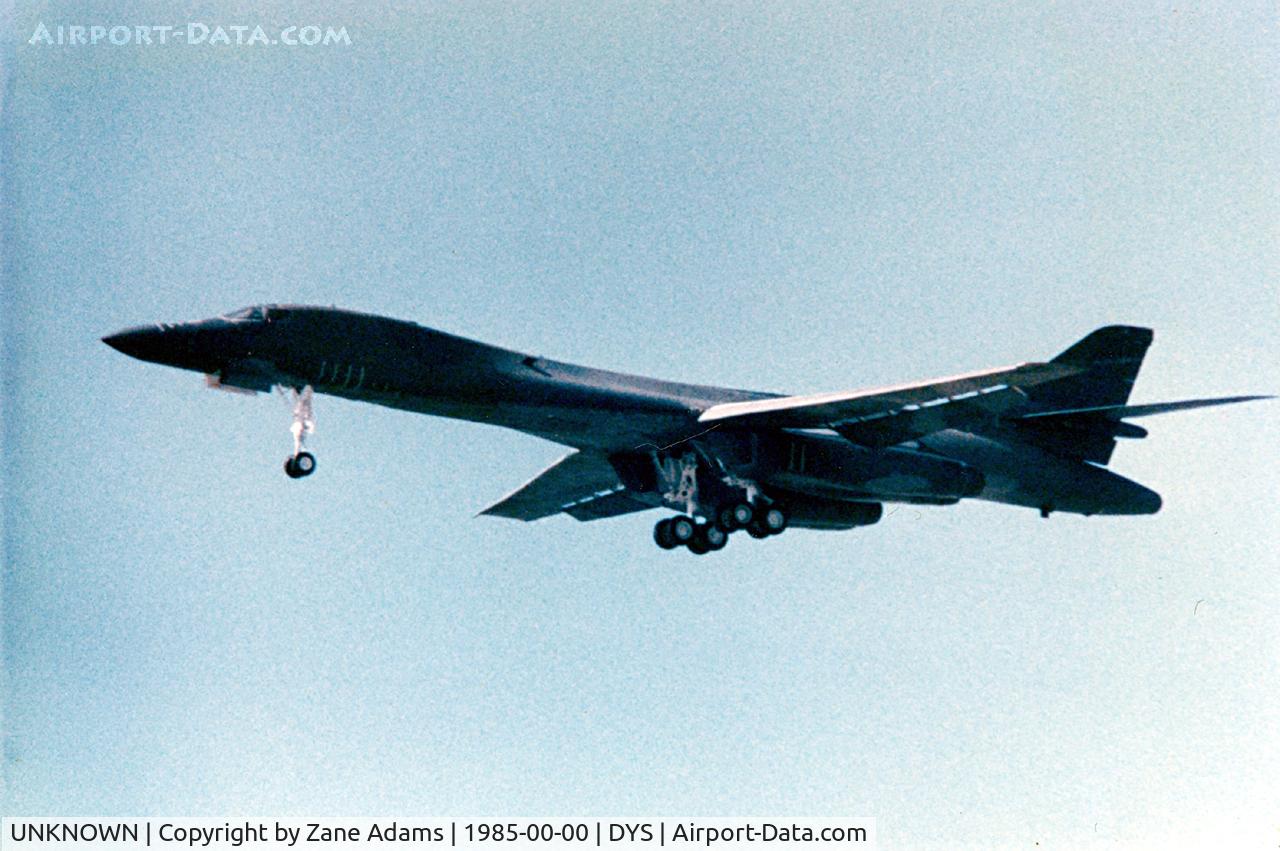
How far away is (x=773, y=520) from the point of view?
29531 mm

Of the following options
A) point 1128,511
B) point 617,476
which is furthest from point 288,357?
point 1128,511

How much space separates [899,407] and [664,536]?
543 cm

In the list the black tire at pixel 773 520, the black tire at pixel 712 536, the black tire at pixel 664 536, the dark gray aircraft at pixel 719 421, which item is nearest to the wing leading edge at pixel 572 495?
the dark gray aircraft at pixel 719 421

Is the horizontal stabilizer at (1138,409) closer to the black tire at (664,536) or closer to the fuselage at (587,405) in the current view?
the fuselage at (587,405)

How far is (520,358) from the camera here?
90.2 feet

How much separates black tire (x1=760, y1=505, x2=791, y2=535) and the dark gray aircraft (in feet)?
0.14

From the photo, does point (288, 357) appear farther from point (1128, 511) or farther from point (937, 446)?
point (1128, 511)

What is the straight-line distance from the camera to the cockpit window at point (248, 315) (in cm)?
2495

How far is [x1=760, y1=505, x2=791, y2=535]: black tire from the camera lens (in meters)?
29.5

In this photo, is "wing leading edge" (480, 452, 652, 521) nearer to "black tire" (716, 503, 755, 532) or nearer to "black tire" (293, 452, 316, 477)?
"black tire" (716, 503, 755, 532)

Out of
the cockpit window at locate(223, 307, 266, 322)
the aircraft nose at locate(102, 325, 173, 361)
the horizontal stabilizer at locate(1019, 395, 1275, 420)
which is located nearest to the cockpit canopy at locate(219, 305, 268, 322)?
the cockpit window at locate(223, 307, 266, 322)

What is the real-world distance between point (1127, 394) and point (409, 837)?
17.9 meters

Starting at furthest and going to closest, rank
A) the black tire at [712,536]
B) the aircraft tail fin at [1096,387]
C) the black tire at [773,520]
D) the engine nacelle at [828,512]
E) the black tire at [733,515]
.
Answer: the engine nacelle at [828,512]
the aircraft tail fin at [1096,387]
the black tire at [773,520]
the black tire at [712,536]
the black tire at [733,515]

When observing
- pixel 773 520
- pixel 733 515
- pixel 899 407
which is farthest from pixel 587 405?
pixel 899 407
